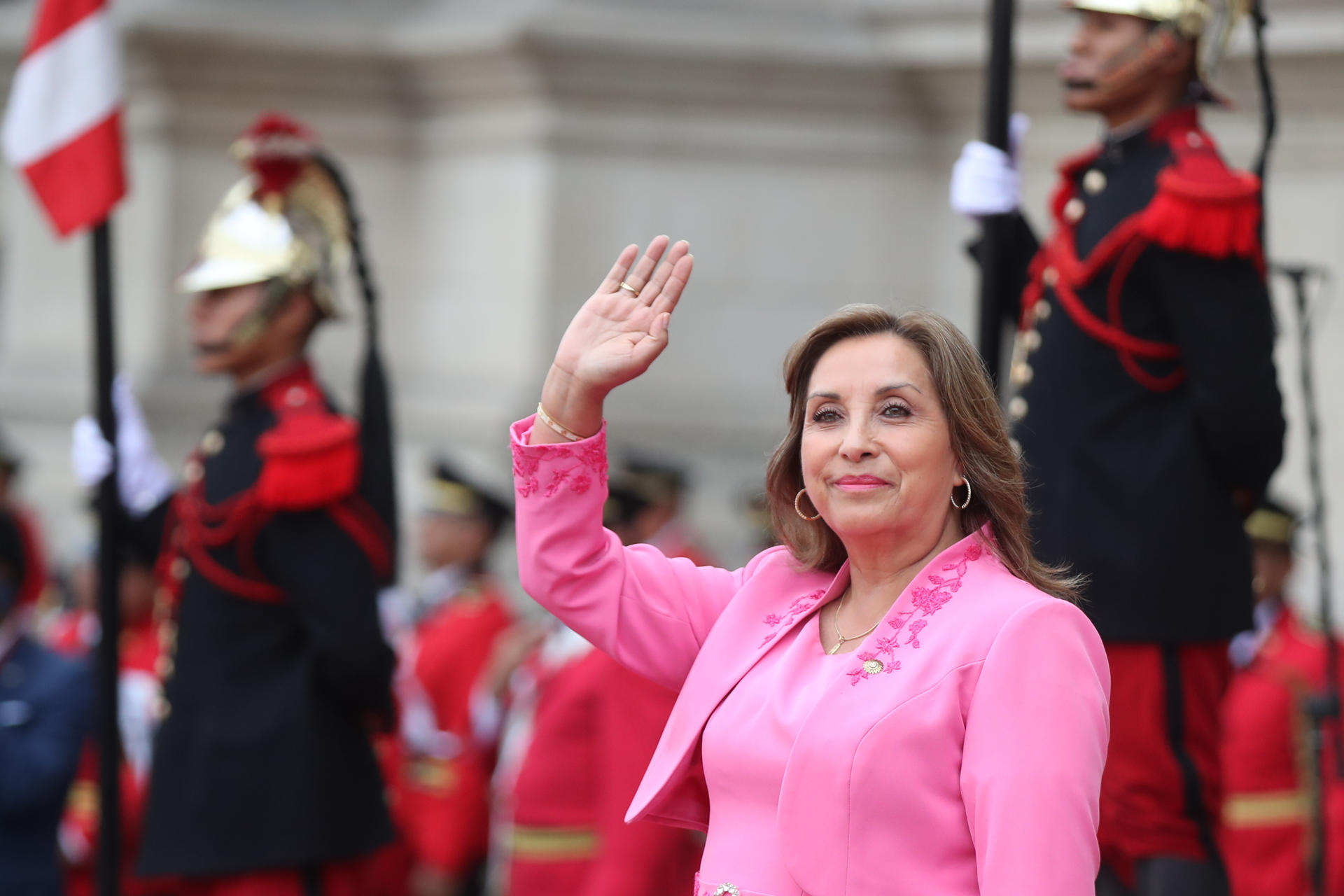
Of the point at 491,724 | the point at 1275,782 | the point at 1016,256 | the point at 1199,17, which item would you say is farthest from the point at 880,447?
the point at 491,724

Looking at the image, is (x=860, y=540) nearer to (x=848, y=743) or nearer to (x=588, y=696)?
(x=848, y=743)

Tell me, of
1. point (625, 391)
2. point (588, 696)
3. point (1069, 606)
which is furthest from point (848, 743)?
point (625, 391)

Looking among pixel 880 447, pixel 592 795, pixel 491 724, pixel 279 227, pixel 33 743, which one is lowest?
pixel 491 724

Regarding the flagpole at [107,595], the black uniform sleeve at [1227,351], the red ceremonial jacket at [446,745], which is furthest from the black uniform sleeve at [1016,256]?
the red ceremonial jacket at [446,745]

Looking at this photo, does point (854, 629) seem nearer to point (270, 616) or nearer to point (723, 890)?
point (723, 890)

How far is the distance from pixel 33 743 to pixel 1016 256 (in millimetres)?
2940

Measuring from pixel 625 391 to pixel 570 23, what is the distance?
139 centimetres

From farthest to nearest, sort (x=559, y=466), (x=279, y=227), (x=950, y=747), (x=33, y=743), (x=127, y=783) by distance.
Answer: (x=127, y=783), (x=33, y=743), (x=279, y=227), (x=559, y=466), (x=950, y=747)

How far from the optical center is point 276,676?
5250 mm

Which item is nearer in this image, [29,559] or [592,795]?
[592,795]

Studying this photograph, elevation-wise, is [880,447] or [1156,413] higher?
[880,447]

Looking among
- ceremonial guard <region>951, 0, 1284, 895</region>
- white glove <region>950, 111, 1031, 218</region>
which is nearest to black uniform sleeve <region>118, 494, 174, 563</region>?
white glove <region>950, 111, 1031, 218</region>

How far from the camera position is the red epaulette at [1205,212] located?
13.5ft

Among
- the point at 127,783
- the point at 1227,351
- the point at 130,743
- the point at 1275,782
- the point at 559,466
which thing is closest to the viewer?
the point at 559,466
